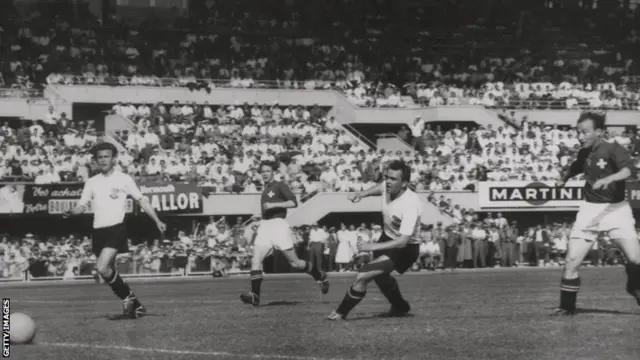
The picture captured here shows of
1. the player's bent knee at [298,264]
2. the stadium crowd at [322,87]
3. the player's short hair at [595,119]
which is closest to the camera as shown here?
the player's short hair at [595,119]

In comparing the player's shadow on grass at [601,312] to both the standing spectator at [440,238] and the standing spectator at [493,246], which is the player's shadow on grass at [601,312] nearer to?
the standing spectator at [440,238]

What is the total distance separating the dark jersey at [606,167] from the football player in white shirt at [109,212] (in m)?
5.03

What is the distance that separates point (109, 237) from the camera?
1341cm

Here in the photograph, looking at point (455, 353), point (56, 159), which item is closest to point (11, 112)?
point (56, 159)

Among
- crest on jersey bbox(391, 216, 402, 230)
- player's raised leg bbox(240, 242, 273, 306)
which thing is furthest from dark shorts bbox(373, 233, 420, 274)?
player's raised leg bbox(240, 242, 273, 306)

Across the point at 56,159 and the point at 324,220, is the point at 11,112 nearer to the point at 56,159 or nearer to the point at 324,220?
the point at 56,159

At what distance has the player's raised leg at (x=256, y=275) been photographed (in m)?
15.5

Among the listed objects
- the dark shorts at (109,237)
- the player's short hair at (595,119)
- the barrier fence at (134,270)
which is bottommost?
the barrier fence at (134,270)

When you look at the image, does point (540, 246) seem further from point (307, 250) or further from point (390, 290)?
point (390, 290)

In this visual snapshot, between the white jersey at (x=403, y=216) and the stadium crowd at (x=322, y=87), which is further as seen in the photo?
the stadium crowd at (x=322, y=87)

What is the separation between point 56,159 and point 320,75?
1492 centimetres

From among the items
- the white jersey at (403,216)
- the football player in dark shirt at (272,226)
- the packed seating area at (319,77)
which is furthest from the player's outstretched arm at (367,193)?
the packed seating area at (319,77)

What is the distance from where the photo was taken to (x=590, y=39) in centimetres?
5453

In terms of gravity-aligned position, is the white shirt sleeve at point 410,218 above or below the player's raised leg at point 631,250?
above
